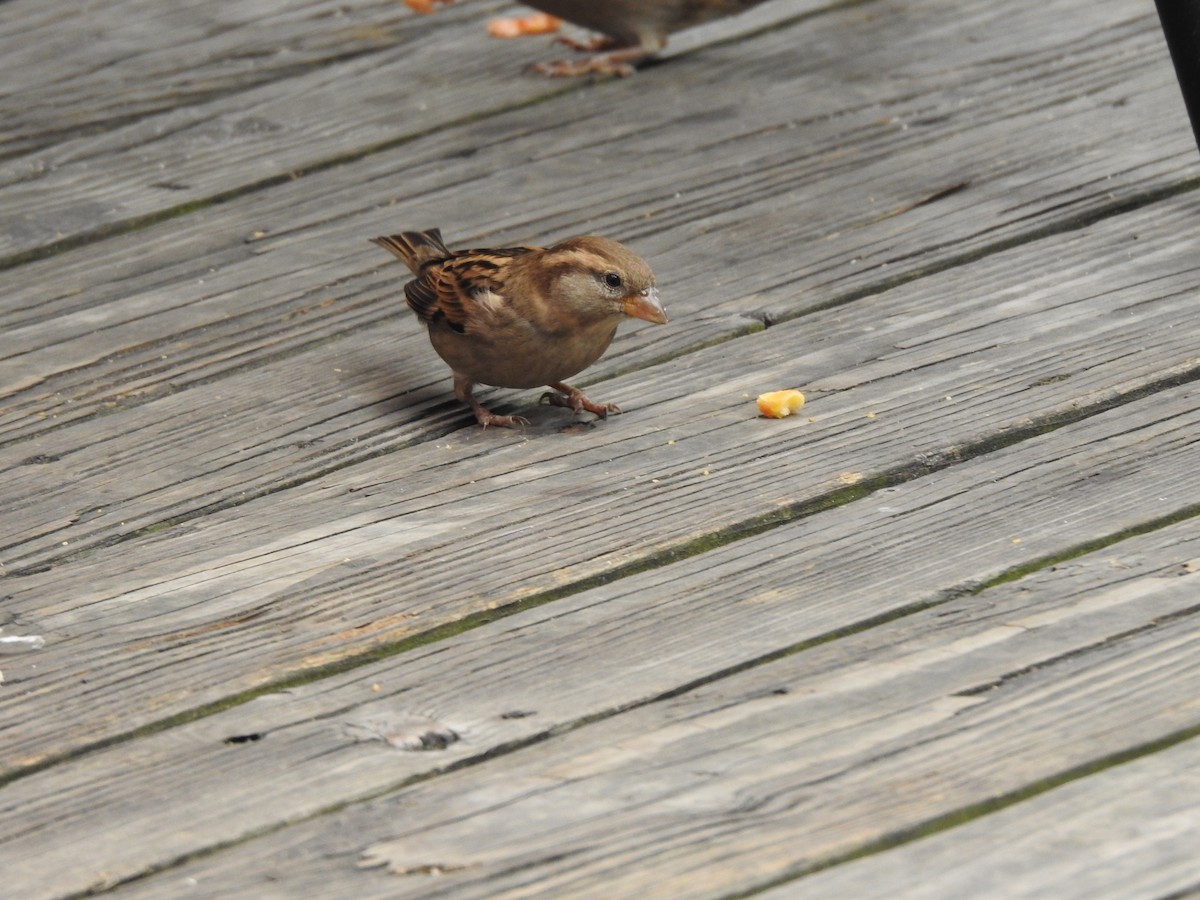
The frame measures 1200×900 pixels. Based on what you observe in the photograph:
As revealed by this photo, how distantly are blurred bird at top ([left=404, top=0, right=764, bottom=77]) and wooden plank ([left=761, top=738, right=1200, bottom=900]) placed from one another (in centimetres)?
337

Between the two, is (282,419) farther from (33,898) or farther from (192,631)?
(33,898)

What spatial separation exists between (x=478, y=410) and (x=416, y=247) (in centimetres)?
50

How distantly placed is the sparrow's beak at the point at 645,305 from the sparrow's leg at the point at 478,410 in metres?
0.26

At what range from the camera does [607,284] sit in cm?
316

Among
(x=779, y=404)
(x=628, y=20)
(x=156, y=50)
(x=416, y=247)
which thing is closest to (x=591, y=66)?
(x=628, y=20)

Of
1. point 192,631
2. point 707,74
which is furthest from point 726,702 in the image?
point 707,74

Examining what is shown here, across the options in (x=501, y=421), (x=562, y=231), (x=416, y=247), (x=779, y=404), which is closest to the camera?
(x=779, y=404)

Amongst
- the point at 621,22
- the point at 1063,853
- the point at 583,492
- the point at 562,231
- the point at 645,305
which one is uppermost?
the point at 621,22

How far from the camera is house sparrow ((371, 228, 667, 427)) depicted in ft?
10.4

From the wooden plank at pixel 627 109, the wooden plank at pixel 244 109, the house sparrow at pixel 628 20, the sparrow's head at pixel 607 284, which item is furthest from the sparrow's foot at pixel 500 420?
the house sparrow at pixel 628 20

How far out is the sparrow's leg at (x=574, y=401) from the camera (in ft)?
10.2

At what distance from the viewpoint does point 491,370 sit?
3.25 metres

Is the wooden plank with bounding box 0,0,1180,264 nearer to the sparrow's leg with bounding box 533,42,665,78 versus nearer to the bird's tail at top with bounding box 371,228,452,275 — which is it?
the sparrow's leg with bounding box 533,42,665,78

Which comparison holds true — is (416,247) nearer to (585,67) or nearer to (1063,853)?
(585,67)
